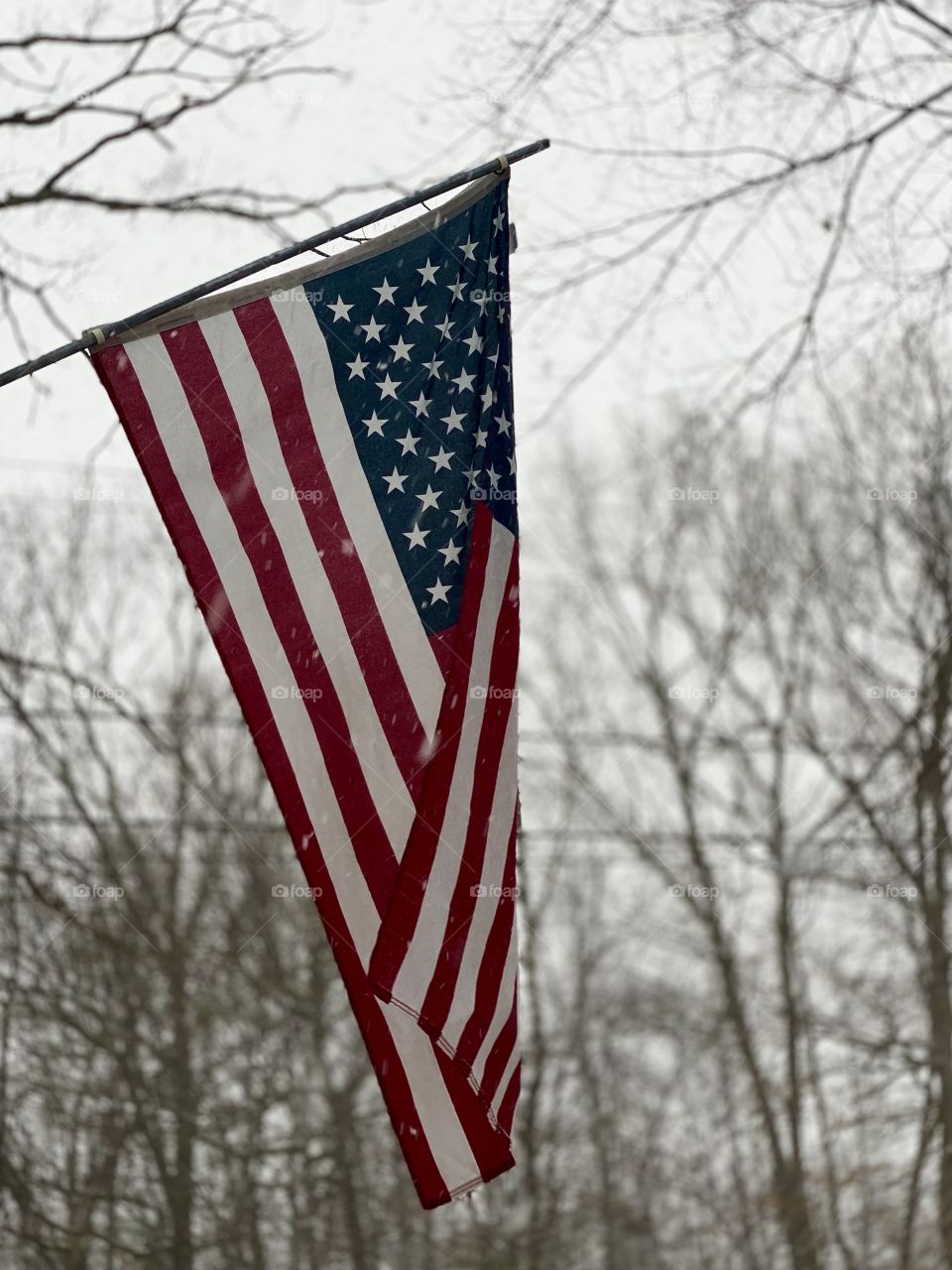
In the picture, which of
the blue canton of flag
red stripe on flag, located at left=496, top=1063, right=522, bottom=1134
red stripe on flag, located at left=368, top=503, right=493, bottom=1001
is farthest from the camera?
the blue canton of flag

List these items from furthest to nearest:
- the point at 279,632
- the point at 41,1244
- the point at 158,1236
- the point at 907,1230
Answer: the point at 907,1230 → the point at 158,1236 → the point at 41,1244 → the point at 279,632

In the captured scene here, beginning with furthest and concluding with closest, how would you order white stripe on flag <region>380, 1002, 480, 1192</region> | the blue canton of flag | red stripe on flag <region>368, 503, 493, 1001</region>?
1. the blue canton of flag
2. white stripe on flag <region>380, 1002, 480, 1192</region>
3. red stripe on flag <region>368, 503, 493, 1001</region>

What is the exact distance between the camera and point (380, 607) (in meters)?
4.10

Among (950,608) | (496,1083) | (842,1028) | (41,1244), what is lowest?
(496,1083)

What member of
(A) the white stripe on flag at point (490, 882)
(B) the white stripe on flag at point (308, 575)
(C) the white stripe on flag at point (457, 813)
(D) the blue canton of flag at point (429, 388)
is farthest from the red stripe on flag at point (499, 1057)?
(D) the blue canton of flag at point (429, 388)

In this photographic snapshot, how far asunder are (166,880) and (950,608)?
892 centimetres

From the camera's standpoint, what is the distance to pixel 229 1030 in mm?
14172

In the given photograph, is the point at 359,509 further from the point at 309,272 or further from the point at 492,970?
the point at 492,970

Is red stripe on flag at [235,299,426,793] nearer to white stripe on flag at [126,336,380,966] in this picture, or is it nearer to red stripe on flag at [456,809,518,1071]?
white stripe on flag at [126,336,380,966]

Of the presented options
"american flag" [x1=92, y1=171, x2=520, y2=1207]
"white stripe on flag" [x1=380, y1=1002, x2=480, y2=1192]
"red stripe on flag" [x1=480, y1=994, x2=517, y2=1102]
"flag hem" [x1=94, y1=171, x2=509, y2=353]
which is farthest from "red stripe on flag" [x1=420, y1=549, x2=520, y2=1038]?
"flag hem" [x1=94, y1=171, x2=509, y2=353]

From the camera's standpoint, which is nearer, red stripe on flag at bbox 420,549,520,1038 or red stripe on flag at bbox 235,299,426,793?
red stripe on flag at bbox 420,549,520,1038

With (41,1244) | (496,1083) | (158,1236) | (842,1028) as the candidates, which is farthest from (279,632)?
(842,1028)

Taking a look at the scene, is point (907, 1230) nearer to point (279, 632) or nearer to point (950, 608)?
point (950, 608)

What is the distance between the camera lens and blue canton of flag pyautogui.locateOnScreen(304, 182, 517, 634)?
420 centimetres
